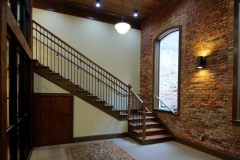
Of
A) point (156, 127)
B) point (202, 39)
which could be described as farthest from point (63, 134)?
point (202, 39)

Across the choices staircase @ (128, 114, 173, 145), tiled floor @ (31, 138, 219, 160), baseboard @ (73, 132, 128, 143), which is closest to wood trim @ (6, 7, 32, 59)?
tiled floor @ (31, 138, 219, 160)

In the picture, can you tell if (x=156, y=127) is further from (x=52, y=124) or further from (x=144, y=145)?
(x=52, y=124)

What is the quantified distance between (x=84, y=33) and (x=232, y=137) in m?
5.67

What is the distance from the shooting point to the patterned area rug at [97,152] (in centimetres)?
360

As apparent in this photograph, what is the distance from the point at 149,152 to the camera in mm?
4008

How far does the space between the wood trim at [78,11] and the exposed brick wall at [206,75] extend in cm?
226

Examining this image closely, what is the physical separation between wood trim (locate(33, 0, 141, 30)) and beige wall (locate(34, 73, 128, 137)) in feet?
9.50

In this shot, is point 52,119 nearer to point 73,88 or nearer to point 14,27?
point 73,88

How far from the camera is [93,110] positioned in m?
4.89

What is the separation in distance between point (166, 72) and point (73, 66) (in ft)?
12.2

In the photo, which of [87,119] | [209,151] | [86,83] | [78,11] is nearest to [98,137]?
[87,119]

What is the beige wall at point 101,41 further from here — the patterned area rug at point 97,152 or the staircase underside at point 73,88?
the patterned area rug at point 97,152

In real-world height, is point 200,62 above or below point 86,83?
above

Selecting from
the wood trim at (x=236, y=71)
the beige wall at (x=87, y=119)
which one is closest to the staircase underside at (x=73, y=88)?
the beige wall at (x=87, y=119)
